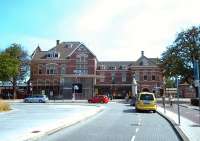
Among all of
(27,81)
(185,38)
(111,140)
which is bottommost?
(111,140)

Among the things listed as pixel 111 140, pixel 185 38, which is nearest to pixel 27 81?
pixel 185 38

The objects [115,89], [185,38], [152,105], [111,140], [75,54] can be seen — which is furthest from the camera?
[115,89]

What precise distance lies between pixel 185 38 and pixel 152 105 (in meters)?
43.7

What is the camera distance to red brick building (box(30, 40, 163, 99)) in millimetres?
95312

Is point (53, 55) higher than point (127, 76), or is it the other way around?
point (53, 55)

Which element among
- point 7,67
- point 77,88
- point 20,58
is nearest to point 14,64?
point 7,67

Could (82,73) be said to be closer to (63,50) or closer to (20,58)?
(63,50)

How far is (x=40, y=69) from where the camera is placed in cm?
10100

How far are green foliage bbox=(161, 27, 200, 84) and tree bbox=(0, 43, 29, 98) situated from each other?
3297 centimetres

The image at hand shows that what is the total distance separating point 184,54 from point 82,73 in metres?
27.7

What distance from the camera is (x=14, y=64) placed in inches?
3588

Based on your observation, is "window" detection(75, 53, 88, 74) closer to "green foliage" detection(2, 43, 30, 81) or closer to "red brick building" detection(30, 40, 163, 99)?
"red brick building" detection(30, 40, 163, 99)

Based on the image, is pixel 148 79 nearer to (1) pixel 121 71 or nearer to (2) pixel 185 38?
(1) pixel 121 71

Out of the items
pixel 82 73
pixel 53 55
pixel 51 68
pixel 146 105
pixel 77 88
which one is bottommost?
pixel 146 105
